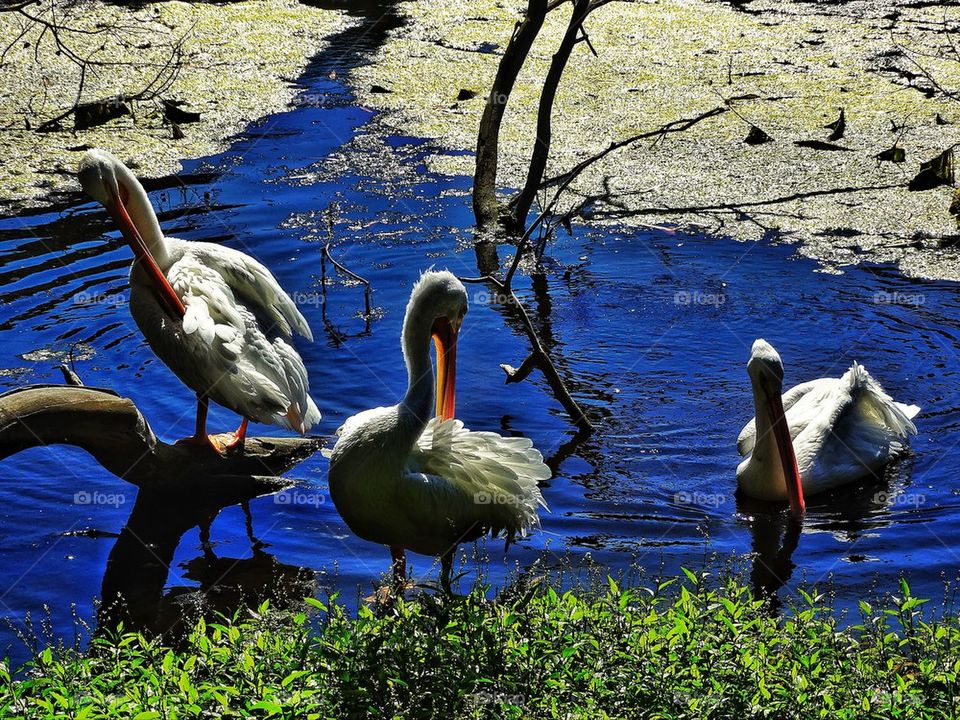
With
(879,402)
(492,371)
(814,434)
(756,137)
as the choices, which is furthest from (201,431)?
(756,137)

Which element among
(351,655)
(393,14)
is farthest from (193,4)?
(351,655)

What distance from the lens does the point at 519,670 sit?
10.7 ft

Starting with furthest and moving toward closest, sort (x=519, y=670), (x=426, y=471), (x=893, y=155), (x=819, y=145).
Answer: (x=819, y=145), (x=893, y=155), (x=426, y=471), (x=519, y=670)

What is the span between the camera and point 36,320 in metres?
7.47

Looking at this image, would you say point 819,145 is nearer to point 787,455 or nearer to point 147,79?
point 787,455

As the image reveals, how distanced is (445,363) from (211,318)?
54.6 inches

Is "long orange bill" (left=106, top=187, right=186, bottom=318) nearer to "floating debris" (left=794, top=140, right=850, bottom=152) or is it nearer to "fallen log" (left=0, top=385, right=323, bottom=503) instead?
"fallen log" (left=0, top=385, right=323, bottom=503)

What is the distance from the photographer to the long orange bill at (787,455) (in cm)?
556

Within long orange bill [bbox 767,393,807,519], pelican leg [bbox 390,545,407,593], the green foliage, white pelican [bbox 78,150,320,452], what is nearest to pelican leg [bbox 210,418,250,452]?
white pelican [bbox 78,150,320,452]

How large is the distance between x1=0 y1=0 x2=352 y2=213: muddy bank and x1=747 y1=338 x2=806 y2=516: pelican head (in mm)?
6099

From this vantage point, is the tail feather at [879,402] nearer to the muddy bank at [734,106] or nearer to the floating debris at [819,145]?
the muddy bank at [734,106]

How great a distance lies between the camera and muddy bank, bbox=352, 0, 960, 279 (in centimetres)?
904

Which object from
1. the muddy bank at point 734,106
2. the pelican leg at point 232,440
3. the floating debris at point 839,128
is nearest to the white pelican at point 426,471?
the pelican leg at point 232,440

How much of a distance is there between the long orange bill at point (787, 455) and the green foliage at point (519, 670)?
1943 mm
